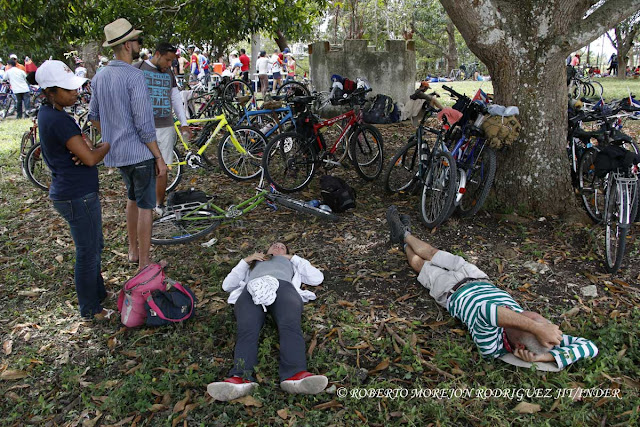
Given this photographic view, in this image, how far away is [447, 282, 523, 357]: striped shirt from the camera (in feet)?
10.8

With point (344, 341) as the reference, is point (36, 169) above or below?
above

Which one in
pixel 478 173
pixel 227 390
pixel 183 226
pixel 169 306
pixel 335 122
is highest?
pixel 335 122

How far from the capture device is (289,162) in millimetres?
6645

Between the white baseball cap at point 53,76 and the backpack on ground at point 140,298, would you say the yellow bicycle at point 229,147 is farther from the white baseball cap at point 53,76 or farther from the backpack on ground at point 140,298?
the white baseball cap at point 53,76

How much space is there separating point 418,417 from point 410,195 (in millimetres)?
3974

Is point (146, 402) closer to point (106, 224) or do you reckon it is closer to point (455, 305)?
point (455, 305)

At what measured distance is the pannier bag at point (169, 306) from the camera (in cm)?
368

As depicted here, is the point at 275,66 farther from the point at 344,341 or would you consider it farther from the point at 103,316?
the point at 344,341

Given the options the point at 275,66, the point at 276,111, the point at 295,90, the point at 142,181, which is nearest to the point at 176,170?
the point at 276,111

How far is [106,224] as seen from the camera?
19.8 feet

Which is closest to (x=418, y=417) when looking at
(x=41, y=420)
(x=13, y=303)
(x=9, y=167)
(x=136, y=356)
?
(x=136, y=356)

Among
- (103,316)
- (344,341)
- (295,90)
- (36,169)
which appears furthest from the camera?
(295,90)

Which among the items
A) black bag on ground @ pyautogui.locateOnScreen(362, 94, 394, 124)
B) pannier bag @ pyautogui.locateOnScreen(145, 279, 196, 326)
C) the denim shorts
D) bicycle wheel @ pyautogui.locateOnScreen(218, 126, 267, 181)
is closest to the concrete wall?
black bag on ground @ pyautogui.locateOnScreen(362, 94, 394, 124)

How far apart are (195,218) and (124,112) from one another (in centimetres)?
179
